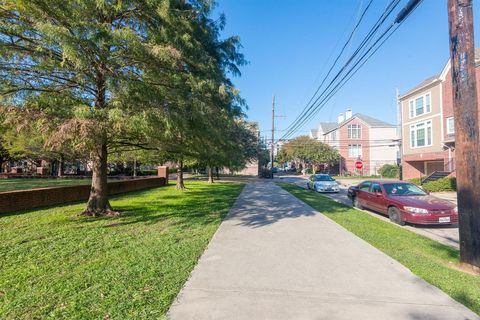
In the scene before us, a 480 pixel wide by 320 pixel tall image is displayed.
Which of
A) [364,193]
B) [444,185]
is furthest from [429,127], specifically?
[364,193]

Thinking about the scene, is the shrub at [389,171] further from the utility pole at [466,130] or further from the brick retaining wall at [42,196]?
the utility pole at [466,130]

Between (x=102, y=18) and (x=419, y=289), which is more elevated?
(x=102, y=18)

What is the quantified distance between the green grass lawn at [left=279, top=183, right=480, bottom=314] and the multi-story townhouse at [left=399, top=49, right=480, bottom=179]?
18.9 metres

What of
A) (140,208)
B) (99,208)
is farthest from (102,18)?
(140,208)

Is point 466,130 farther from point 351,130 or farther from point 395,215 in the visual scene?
point 351,130

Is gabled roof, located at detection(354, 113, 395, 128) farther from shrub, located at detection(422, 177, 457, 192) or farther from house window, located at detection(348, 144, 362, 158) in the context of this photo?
shrub, located at detection(422, 177, 457, 192)

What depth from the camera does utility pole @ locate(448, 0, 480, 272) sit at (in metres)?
4.90

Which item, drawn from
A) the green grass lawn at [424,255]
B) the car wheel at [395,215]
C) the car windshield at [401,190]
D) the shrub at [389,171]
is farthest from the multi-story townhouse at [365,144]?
the green grass lawn at [424,255]

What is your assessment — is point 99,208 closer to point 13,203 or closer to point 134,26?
point 13,203

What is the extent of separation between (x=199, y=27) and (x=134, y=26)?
1.94 meters

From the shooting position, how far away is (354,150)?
5066 centimetres

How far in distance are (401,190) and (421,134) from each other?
69.5 ft

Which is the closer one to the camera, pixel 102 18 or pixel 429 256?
pixel 429 256

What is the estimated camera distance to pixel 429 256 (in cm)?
562
